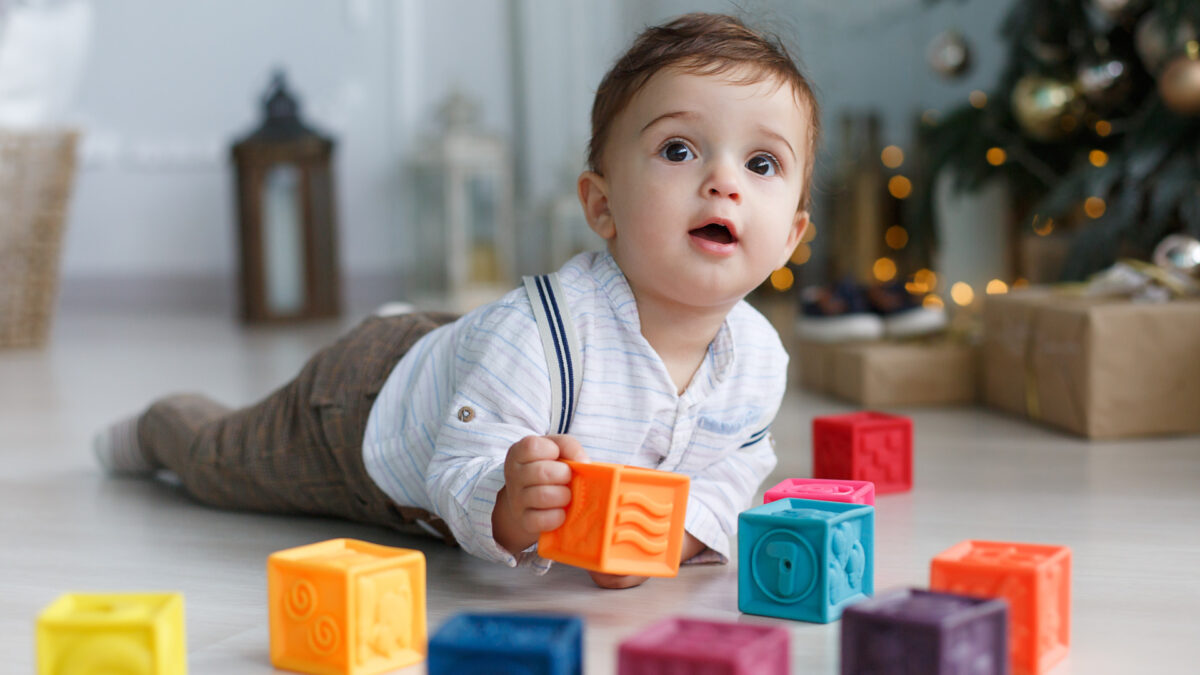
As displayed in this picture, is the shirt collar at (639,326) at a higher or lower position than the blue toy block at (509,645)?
higher

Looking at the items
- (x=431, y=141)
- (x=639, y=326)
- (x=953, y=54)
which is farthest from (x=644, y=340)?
(x=431, y=141)

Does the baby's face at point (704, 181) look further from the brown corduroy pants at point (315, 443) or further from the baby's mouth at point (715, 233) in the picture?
the brown corduroy pants at point (315, 443)

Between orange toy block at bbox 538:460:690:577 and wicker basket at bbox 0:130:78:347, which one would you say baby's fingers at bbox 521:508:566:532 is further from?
wicker basket at bbox 0:130:78:347

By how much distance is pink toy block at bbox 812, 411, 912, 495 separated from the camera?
1.12 meters

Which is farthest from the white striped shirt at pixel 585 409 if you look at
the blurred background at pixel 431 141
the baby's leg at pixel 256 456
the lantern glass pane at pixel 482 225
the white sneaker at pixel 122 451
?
the lantern glass pane at pixel 482 225

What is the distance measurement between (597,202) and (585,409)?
0.15m

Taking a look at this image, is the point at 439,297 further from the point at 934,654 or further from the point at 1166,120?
the point at 934,654

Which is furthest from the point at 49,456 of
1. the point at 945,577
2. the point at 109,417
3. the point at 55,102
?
the point at 55,102

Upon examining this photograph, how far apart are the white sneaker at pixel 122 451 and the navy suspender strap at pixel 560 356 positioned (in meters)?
0.63

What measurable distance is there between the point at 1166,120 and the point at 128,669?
Result: 159 centimetres

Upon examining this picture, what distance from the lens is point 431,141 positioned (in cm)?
312

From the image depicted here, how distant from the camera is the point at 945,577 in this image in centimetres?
64

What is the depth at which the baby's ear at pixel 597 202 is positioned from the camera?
838 mm

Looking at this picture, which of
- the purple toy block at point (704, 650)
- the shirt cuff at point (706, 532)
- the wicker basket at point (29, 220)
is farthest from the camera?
the wicker basket at point (29, 220)
